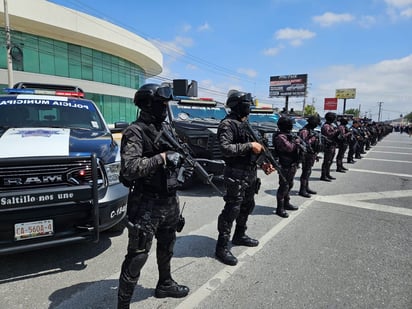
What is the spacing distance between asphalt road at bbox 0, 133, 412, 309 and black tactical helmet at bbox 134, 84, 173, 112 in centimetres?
167

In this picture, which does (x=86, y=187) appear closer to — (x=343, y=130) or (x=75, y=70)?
(x=343, y=130)

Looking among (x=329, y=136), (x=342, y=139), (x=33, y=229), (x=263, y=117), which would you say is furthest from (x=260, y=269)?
(x=263, y=117)

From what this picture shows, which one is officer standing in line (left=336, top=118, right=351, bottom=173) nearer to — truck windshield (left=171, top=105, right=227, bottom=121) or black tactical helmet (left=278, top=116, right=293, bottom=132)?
truck windshield (left=171, top=105, right=227, bottom=121)

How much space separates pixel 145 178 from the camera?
2.22 m

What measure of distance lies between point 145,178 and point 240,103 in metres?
1.56

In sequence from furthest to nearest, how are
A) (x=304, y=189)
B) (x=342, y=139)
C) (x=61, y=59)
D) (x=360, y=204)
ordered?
(x=61, y=59)
(x=342, y=139)
(x=304, y=189)
(x=360, y=204)

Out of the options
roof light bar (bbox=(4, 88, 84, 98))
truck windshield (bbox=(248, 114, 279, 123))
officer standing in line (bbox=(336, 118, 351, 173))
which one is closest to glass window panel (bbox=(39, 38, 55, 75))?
truck windshield (bbox=(248, 114, 279, 123))

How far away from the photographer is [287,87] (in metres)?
55.8

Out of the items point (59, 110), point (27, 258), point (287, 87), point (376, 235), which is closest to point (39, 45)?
point (59, 110)

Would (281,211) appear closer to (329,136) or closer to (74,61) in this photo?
(329,136)

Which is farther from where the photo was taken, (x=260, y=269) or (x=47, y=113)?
(x=47, y=113)

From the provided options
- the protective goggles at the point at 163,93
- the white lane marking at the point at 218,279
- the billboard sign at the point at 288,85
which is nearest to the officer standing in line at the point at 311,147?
the white lane marking at the point at 218,279

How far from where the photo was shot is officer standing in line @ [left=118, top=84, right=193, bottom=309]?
81.7 inches

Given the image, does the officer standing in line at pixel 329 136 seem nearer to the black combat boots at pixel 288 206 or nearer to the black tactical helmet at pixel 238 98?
the black combat boots at pixel 288 206
